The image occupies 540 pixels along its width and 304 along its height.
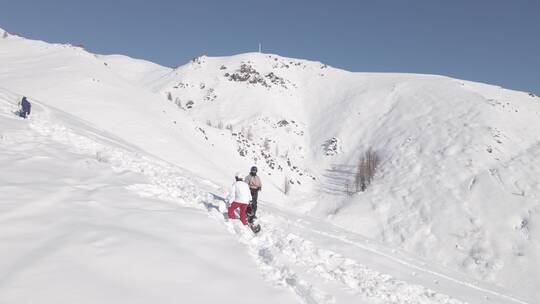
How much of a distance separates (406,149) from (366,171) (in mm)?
6345

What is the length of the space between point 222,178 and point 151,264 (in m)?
21.9

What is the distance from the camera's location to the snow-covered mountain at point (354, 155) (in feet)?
49.4

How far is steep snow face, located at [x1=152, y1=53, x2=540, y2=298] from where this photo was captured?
27.7m

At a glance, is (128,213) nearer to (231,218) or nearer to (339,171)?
(231,218)

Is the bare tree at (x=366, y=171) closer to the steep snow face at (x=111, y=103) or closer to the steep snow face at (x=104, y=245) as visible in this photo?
the steep snow face at (x=111, y=103)

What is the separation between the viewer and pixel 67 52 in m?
47.2

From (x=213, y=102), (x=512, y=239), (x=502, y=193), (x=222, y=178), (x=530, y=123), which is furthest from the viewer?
(x=213, y=102)

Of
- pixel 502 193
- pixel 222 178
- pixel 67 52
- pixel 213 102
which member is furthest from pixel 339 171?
pixel 67 52

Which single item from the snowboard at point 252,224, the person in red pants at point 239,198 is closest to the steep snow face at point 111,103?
the snowboard at point 252,224

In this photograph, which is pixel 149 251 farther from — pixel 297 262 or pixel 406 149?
pixel 406 149

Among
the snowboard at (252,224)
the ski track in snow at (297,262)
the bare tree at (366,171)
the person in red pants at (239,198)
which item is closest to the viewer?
the ski track in snow at (297,262)

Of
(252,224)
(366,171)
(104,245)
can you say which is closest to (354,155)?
(366,171)

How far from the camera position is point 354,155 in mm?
49625

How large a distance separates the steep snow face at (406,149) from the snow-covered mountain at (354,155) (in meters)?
0.15
